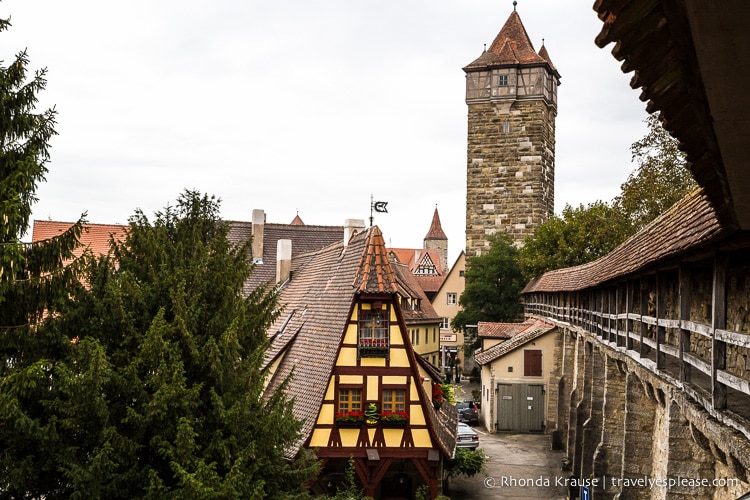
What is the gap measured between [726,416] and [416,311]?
32.7m

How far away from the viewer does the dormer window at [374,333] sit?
16.9m

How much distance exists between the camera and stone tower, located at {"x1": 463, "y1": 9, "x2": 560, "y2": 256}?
4669 centimetres

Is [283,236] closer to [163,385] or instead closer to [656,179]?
[656,179]

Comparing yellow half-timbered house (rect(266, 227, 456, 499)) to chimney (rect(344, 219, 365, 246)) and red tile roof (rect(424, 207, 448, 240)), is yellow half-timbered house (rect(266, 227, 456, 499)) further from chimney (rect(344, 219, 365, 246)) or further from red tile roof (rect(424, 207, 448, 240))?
red tile roof (rect(424, 207, 448, 240))

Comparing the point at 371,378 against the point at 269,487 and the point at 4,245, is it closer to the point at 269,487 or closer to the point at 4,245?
the point at 269,487

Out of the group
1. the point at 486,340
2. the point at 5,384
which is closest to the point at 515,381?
the point at 486,340

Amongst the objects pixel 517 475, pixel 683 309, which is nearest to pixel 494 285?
pixel 517 475

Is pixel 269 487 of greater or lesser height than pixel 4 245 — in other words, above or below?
A: below

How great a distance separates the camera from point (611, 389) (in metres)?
16.9

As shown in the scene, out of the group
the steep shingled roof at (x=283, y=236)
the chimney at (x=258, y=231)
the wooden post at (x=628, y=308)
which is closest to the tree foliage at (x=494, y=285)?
the steep shingled roof at (x=283, y=236)

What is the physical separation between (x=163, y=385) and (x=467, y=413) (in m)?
25.9

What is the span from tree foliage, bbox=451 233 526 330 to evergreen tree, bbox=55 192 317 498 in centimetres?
3307

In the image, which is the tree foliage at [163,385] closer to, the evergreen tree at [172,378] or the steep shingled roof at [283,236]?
the evergreen tree at [172,378]

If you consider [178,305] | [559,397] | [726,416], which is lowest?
[559,397]
